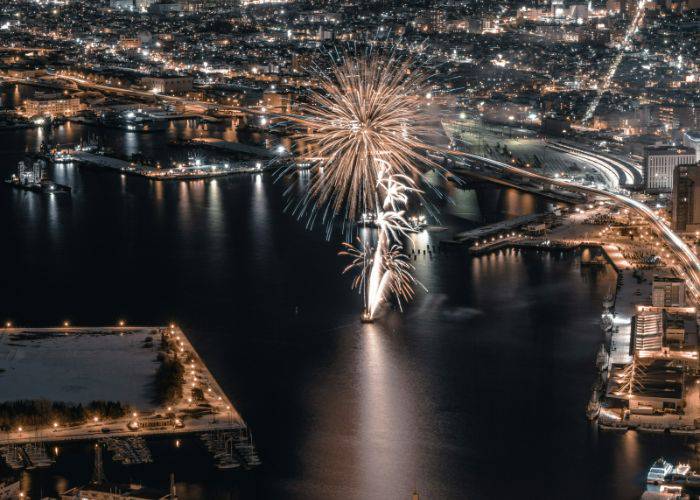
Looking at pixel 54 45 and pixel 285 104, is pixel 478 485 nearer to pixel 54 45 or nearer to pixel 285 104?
pixel 285 104

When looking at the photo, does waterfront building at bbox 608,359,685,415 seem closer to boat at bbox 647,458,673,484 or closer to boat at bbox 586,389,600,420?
boat at bbox 586,389,600,420

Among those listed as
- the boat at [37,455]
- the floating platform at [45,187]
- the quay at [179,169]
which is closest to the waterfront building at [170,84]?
the quay at [179,169]

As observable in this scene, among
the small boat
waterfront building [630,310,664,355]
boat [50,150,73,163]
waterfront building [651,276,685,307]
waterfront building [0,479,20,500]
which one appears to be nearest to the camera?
waterfront building [0,479,20,500]

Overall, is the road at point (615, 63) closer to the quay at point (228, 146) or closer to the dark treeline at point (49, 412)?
the quay at point (228, 146)

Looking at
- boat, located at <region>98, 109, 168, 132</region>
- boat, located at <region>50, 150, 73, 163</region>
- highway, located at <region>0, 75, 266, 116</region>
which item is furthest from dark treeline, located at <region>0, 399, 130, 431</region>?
highway, located at <region>0, 75, 266, 116</region>

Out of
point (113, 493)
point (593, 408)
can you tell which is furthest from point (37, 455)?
point (593, 408)

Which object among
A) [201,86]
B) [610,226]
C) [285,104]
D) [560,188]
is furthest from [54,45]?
[610,226]
